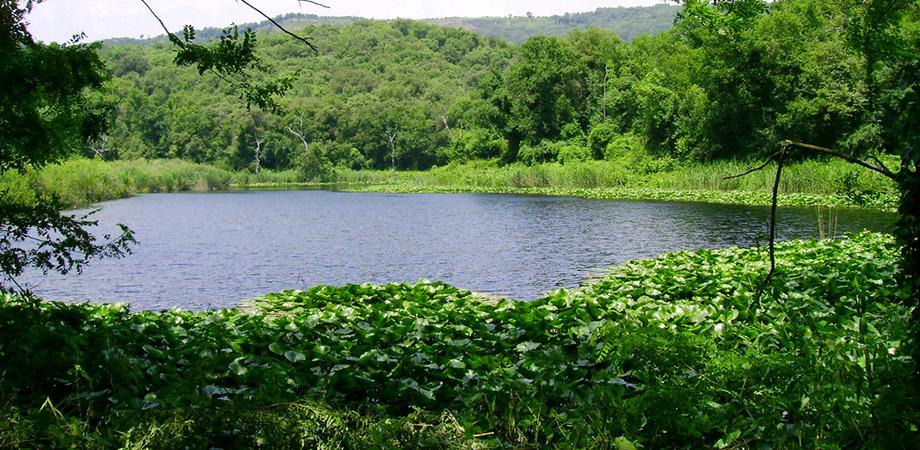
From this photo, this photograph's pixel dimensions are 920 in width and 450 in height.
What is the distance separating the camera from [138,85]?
9438 centimetres

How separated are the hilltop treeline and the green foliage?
1.30 metres

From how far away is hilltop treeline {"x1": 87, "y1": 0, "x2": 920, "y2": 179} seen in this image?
112ft

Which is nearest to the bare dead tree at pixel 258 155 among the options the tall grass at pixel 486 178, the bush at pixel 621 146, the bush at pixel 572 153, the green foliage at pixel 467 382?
the tall grass at pixel 486 178

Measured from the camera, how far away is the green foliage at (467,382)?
3197mm

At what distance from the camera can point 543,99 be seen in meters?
62.0

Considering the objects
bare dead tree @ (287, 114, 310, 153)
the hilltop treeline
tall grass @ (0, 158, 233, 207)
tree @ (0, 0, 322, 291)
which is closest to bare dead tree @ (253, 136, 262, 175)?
the hilltop treeline

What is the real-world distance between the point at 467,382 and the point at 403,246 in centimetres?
1448

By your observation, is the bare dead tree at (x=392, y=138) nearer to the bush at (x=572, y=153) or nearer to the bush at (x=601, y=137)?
the bush at (x=572, y=153)

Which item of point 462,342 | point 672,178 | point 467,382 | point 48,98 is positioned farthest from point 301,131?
point 467,382

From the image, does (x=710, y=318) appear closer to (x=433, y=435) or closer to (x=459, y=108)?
(x=433, y=435)

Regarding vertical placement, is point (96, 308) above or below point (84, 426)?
below

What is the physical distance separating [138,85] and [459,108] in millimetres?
43775

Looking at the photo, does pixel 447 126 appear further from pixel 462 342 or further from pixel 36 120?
pixel 462 342

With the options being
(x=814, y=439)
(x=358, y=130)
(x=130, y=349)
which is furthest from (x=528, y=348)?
(x=358, y=130)
